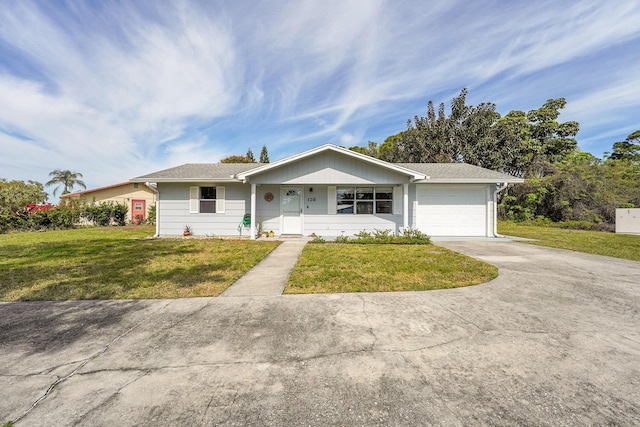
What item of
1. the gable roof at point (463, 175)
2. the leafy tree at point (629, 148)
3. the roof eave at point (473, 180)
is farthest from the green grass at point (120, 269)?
the leafy tree at point (629, 148)

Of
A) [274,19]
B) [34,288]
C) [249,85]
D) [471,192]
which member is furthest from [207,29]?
[471,192]

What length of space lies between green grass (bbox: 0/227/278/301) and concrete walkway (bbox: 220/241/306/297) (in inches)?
9.2

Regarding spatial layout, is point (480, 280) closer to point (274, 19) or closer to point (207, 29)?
point (274, 19)

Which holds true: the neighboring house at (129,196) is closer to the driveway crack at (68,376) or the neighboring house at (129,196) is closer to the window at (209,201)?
the window at (209,201)

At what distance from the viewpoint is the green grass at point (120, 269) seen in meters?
4.36

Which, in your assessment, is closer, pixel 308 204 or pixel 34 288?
pixel 34 288

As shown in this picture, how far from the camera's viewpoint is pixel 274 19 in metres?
9.70

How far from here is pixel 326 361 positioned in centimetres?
240

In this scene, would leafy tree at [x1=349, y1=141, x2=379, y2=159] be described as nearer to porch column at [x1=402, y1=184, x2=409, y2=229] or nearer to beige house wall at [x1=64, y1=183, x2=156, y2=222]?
beige house wall at [x1=64, y1=183, x2=156, y2=222]

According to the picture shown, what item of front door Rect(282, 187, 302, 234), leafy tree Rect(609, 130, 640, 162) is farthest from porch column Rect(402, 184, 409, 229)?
leafy tree Rect(609, 130, 640, 162)

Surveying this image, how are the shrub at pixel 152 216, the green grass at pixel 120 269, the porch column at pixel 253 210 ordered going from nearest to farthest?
the green grass at pixel 120 269, the porch column at pixel 253 210, the shrub at pixel 152 216

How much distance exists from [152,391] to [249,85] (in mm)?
14288

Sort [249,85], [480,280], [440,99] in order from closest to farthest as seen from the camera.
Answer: [480,280] → [249,85] → [440,99]

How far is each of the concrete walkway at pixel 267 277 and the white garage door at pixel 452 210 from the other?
22.8ft
